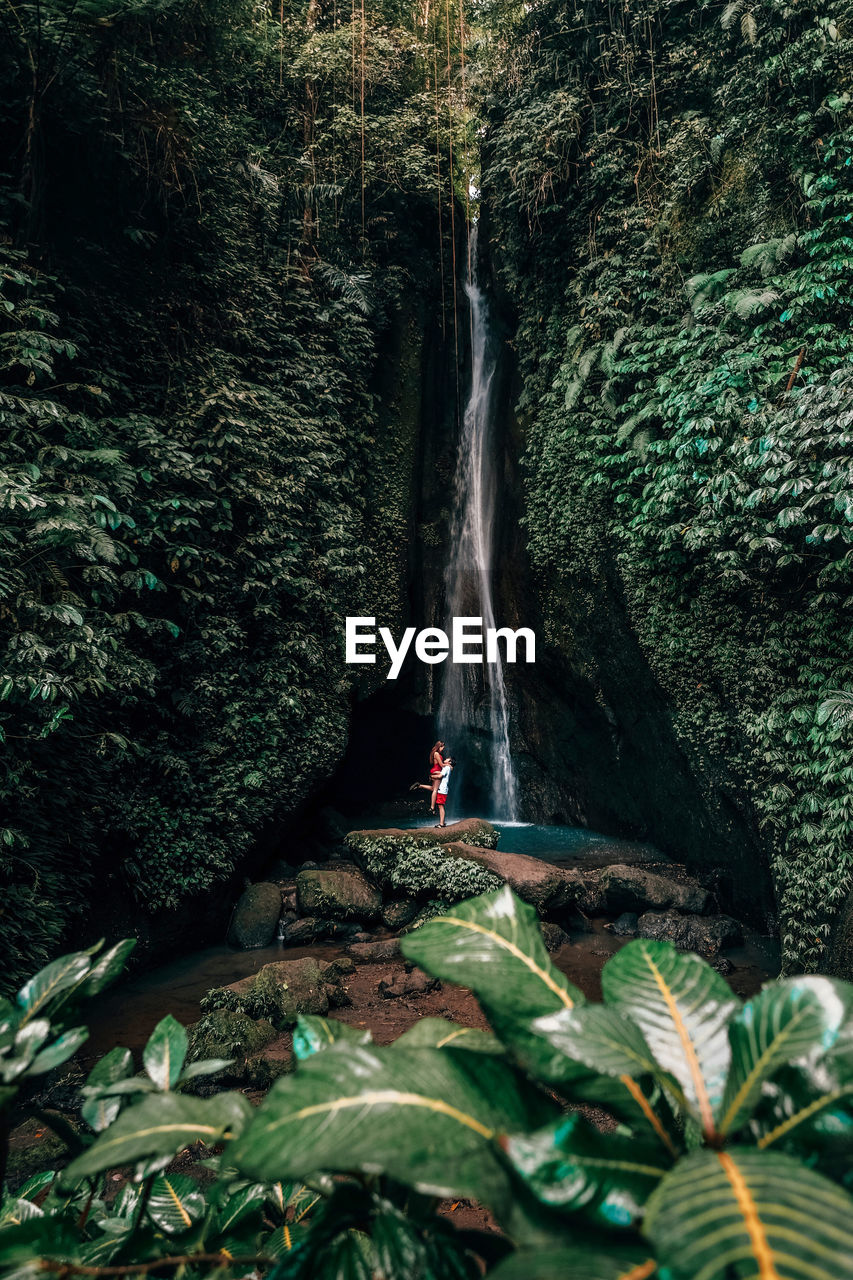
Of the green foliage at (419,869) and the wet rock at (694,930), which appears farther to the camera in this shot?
the green foliage at (419,869)

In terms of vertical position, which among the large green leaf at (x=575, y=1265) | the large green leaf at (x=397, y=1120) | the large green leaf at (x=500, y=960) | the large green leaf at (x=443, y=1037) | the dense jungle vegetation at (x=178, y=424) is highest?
the dense jungle vegetation at (x=178, y=424)

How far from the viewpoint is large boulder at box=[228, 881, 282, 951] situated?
624 cm

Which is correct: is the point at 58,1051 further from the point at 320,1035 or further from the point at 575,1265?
the point at 575,1265

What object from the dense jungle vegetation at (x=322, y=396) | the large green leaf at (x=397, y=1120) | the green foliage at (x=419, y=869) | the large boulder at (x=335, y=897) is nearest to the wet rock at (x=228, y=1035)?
the dense jungle vegetation at (x=322, y=396)

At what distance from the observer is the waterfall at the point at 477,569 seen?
11.6 meters

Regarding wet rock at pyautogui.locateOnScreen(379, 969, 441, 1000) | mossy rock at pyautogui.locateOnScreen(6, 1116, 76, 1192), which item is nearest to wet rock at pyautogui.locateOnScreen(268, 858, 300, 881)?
wet rock at pyautogui.locateOnScreen(379, 969, 441, 1000)

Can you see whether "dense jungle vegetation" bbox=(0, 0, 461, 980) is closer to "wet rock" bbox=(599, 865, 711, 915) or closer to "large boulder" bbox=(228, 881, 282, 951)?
"large boulder" bbox=(228, 881, 282, 951)

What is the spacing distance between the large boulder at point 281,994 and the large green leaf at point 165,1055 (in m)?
4.40

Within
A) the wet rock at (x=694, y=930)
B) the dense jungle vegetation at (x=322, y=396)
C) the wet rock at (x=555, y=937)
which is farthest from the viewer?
the wet rock at (x=555, y=937)

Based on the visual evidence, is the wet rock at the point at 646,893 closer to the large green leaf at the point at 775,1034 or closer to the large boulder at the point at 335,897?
the large boulder at the point at 335,897

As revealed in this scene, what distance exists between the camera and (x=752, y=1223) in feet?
1.26

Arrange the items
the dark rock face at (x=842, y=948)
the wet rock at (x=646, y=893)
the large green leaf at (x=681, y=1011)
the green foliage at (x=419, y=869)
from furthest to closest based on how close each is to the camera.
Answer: the green foliage at (x=419, y=869) → the wet rock at (x=646, y=893) → the dark rock face at (x=842, y=948) → the large green leaf at (x=681, y=1011)

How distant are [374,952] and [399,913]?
0.67 meters

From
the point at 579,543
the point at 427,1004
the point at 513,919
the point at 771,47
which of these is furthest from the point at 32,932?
the point at 771,47
